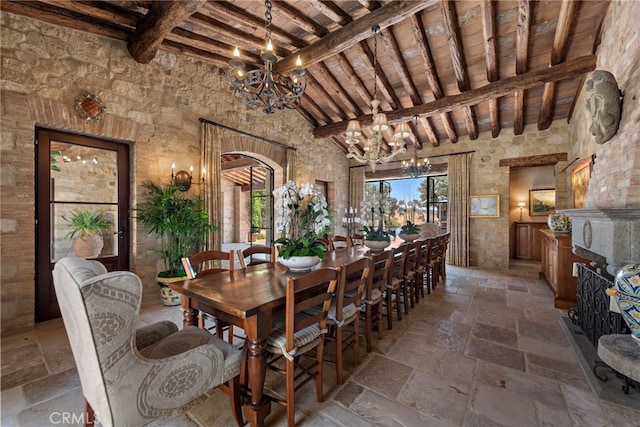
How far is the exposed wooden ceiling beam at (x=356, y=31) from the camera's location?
3.08m

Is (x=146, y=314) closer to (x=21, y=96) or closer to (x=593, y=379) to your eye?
(x=21, y=96)

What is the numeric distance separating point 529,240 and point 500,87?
16.8 feet

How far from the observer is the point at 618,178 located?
2354 millimetres

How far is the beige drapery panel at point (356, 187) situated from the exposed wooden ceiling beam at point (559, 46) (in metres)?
4.28

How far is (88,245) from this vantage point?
3.07 meters

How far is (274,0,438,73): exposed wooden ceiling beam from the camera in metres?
3.08

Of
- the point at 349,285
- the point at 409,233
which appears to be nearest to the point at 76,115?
the point at 349,285

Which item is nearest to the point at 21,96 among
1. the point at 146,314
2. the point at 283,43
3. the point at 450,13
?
the point at 146,314

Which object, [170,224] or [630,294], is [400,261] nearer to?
[630,294]

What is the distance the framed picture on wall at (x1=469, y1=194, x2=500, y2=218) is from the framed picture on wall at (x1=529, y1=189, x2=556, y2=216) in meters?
2.35

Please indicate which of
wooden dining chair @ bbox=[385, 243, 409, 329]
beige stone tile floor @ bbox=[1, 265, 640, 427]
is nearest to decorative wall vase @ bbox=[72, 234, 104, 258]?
beige stone tile floor @ bbox=[1, 265, 640, 427]

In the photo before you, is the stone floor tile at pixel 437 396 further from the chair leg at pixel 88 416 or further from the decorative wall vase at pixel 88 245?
the decorative wall vase at pixel 88 245

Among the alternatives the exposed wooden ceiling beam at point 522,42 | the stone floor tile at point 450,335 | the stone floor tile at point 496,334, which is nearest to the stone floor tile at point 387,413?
the stone floor tile at point 450,335

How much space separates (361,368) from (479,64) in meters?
5.07
